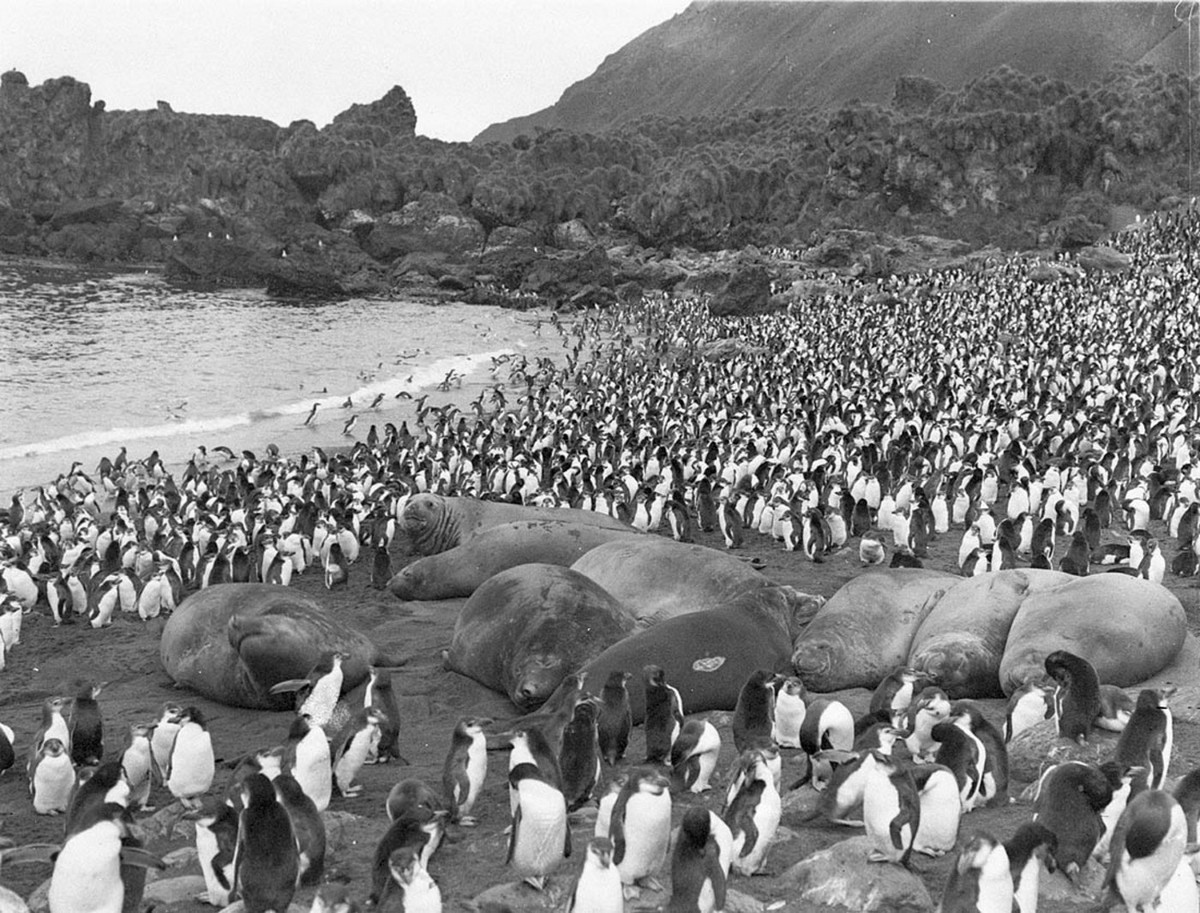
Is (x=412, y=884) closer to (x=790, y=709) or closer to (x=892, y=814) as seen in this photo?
(x=892, y=814)

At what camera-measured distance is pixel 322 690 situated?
30.5 ft

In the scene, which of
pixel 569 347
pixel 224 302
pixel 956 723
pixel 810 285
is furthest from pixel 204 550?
pixel 224 302

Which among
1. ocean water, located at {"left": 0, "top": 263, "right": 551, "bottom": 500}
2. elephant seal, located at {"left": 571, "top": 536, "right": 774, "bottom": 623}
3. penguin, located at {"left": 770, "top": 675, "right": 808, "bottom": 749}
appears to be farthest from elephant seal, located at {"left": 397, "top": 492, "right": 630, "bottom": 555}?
ocean water, located at {"left": 0, "top": 263, "right": 551, "bottom": 500}

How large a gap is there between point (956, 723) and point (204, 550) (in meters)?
12.1

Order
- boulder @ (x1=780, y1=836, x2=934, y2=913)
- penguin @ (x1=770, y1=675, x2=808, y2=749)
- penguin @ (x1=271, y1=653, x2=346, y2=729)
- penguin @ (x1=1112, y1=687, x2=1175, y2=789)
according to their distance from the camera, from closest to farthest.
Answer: boulder @ (x1=780, y1=836, x2=934, y2=913)
penguin @ (x1=1112, y1=687, x2=1175, y2=789)
penguin @ (x1=770, y1=675, x2=808, y2=749)
penguin @ (x1=271, y1=653, x2=346, y2=729)

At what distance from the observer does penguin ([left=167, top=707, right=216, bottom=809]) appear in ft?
25.5

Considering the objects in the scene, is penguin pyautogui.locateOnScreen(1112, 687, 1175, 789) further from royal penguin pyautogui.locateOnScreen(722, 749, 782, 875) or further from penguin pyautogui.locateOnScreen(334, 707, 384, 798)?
penguin pyautogui.locateOnScreen(334, 707, 384, 798)

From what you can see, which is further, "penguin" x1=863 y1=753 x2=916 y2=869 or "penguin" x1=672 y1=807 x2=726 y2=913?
"penguin" x1=863 y1=753 x2=916 y2=869

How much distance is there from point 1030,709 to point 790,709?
1.53 meters

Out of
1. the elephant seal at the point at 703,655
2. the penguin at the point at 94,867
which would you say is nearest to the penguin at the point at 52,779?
the penguin at the point at 94,867

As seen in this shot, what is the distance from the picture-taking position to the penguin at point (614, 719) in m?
8.41

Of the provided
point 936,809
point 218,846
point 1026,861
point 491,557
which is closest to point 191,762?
point 218,846

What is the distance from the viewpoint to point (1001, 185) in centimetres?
8569

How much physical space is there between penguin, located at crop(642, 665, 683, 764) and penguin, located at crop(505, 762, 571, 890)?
189 cm
